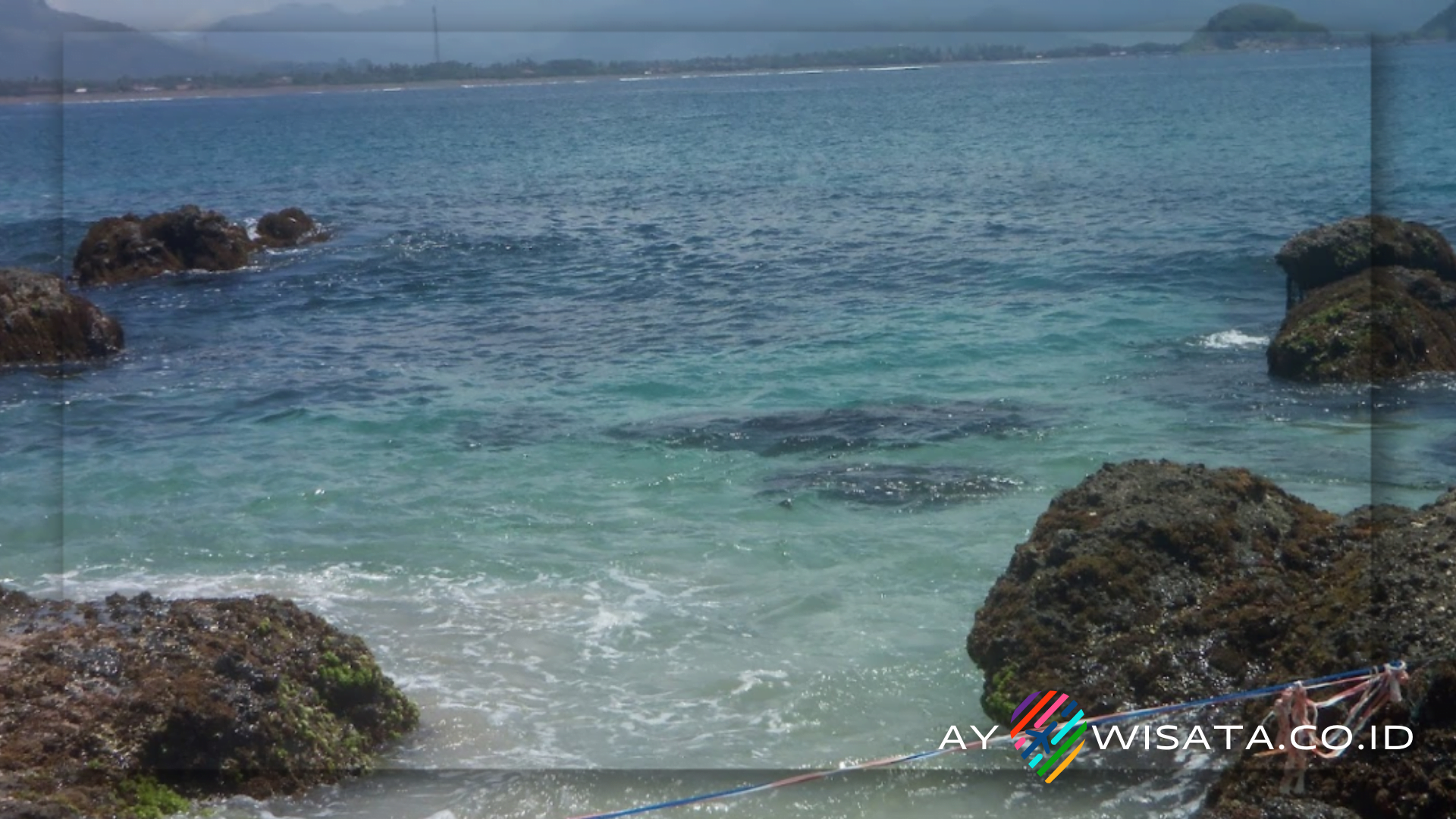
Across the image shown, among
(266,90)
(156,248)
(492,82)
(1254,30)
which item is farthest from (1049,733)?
(156,248)

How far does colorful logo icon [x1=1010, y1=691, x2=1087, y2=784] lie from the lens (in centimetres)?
614

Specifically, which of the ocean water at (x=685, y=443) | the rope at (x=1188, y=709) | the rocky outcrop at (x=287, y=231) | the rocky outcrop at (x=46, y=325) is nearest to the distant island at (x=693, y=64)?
the ocean water at (x=685, y=443)

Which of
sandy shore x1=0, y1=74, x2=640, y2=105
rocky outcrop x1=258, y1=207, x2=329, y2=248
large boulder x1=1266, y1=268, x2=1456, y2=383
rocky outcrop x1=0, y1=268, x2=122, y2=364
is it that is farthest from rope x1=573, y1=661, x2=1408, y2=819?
rocky outcrop x1=258, y1=207, x2=329, y2=248

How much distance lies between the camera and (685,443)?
12336 millimetres

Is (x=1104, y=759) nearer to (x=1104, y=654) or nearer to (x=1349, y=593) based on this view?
(x=1104, y=654)

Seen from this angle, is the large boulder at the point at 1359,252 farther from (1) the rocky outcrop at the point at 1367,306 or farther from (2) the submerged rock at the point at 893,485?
(2) the submerged rock at the point at 893,485

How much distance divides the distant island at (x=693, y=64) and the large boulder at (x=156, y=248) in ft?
26.2

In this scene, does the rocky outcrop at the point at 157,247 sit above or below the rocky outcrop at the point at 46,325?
above

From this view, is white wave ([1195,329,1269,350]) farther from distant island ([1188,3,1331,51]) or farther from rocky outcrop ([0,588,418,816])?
rocky outcrop ([0,588,418,816])

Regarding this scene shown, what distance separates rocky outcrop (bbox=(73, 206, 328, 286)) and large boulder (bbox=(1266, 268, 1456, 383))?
18.0 metres

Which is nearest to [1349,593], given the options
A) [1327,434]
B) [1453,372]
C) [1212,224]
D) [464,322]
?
[1327,434]

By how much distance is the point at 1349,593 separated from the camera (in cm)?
586

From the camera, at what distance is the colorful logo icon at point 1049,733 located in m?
6.14

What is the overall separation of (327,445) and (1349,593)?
371 inches
